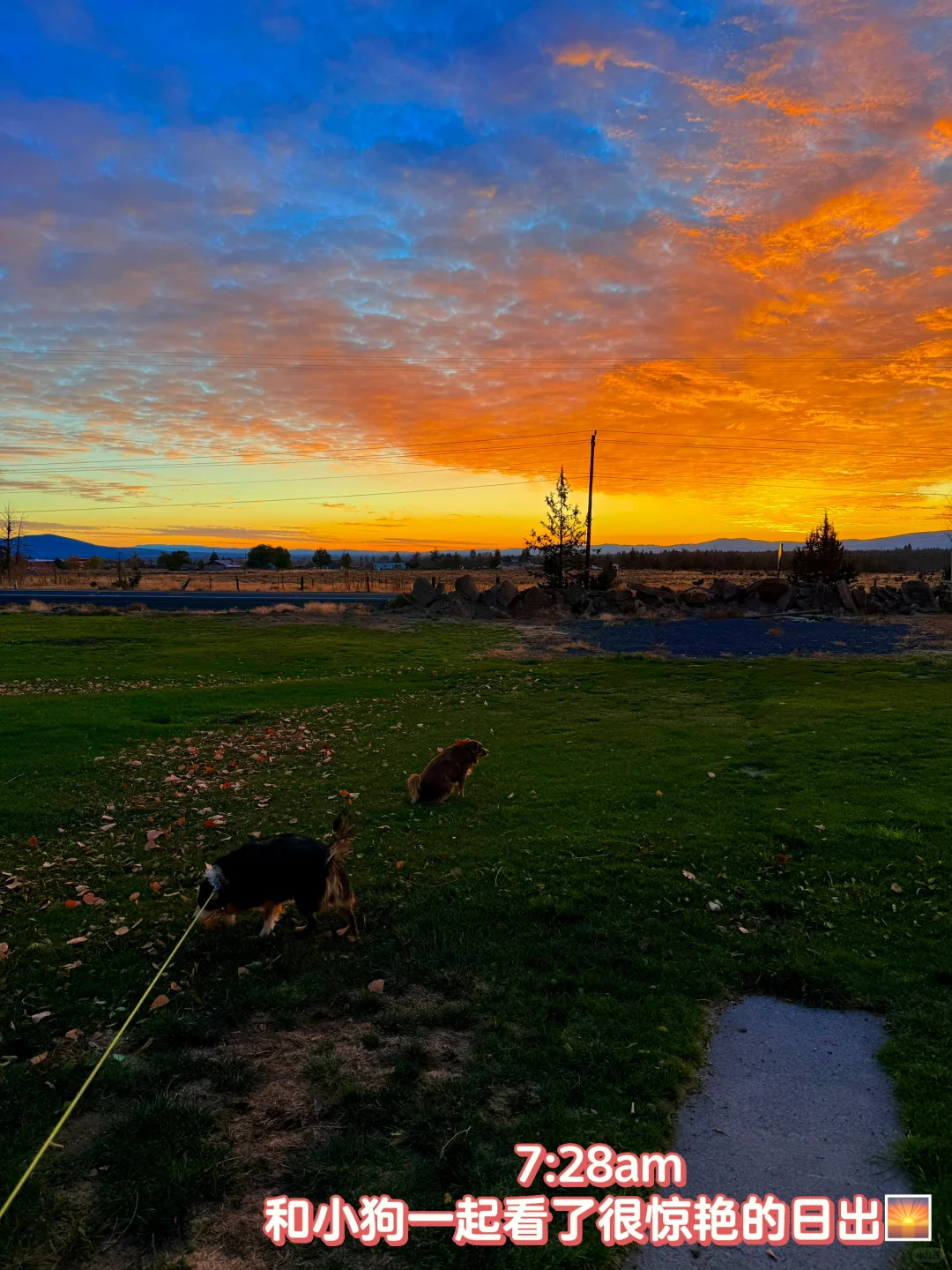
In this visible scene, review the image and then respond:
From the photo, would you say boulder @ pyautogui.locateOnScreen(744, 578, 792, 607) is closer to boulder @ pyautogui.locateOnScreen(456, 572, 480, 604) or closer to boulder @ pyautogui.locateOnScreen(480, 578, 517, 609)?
boulder @ pyautogui.locateOnScreen(480, 578, 517, 609)

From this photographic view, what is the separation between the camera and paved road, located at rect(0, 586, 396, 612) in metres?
49.1

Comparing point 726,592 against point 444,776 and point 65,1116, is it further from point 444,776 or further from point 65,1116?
point 65,1116

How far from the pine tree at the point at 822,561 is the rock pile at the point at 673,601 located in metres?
5.09

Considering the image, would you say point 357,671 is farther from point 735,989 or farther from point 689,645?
point 735,989

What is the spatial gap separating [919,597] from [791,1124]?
43.9m

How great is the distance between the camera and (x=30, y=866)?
27.9 ft

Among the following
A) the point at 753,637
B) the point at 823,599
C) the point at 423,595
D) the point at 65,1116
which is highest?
the point at 823,599

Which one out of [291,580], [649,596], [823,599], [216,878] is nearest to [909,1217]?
[216,878]

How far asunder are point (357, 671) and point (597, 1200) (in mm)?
20669

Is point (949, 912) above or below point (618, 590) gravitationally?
below

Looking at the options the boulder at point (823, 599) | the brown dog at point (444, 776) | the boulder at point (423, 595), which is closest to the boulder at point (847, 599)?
the boulder at point (823, 599)

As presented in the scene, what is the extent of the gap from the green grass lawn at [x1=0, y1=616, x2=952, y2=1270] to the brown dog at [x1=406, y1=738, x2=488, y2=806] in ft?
1.00

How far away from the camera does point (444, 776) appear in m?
10.7

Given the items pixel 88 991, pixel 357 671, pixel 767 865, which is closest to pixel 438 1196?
pixel 88 991
